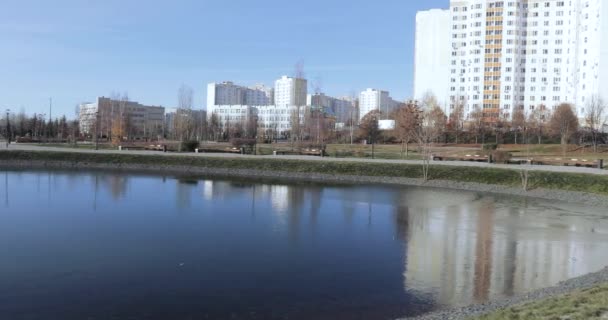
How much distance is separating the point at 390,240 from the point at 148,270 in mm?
6692

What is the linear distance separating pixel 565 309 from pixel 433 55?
340 feet

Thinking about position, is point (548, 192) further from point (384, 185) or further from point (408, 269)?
point (408, 269)

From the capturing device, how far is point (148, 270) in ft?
35.3

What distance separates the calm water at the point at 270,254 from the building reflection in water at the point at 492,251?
5cm

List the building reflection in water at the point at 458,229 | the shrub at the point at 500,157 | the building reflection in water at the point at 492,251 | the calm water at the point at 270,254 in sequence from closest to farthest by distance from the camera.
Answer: the calm water at the point at 270,254 < the building reflection in water at the point at 492,251 < the building reflection in water at the point at 458,229 < the shrub at the point at 500,157

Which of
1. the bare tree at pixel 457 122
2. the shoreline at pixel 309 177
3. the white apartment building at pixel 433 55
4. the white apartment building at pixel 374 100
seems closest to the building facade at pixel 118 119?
the shoreline at pixel 309 177

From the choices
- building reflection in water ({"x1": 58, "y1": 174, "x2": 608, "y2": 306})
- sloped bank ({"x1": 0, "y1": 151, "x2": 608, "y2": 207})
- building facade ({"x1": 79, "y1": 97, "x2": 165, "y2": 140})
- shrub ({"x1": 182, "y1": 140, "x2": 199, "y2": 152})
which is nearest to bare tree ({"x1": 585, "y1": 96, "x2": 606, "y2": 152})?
sloped bank ({"x1": 0, "y1": 151, "x2": 608, "y2": 207})

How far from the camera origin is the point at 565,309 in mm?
7105

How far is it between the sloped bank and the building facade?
1471 cm

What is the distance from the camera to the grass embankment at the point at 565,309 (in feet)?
22.3

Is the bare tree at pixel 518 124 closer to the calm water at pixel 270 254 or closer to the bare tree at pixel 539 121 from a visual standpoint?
the bare tree at pixel 539 121

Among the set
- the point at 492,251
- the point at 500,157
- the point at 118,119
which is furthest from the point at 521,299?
the point at 118,119

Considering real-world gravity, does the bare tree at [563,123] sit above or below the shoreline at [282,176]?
above

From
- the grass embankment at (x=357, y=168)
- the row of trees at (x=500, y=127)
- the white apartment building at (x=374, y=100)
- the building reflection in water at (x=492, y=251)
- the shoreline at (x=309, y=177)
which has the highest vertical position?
the white apartment building at (x=374, y=100)
